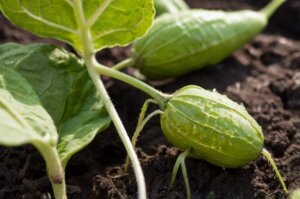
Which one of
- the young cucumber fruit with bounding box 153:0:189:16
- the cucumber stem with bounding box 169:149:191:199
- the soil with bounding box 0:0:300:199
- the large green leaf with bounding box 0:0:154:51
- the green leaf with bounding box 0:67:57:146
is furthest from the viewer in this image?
the young cucumber fruit with bounding box 153:0:189:16

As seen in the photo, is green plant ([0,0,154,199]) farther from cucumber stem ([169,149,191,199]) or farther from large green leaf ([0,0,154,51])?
cucumber stem ([169,149,191,199])

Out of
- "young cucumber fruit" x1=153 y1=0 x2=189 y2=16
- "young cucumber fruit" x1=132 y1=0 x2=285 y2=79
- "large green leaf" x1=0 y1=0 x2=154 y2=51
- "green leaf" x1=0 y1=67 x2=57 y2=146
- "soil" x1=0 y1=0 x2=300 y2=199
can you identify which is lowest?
"soil" x1=0 y1=0 x2=300 y2=199

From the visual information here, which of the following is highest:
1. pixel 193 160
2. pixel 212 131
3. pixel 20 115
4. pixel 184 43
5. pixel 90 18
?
pixel 90 18

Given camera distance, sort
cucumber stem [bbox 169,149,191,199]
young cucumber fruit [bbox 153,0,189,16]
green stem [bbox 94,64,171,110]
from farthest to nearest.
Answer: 1. young cucumber fruit [bbox 153,0,189,16]
2. green stem [bbox 94,64,171,110]
3. cucumber stem [bbox 169,149,191,199]

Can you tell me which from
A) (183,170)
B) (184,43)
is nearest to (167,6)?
(184,43)

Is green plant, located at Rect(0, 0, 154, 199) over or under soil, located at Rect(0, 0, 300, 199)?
over

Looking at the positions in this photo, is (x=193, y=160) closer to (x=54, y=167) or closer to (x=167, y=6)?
(x=54, y=167)

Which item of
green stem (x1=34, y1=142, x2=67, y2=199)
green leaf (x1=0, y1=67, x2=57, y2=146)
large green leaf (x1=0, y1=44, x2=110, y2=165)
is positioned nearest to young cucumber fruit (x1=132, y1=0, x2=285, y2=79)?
large green leaf (x1=0, y1=44, x2=110, y2=165)
